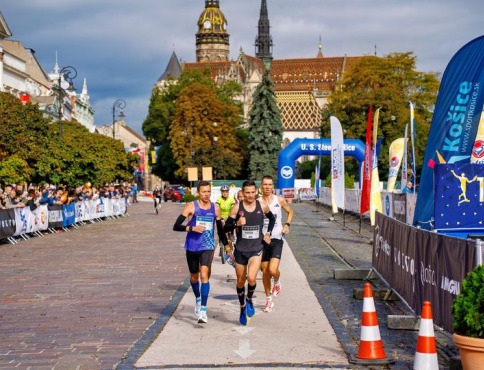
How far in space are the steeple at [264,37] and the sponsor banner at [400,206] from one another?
486 feet

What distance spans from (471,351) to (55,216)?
26783 millimetres

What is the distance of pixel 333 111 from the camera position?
3428 inches

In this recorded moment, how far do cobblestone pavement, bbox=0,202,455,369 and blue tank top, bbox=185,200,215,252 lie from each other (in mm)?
1022

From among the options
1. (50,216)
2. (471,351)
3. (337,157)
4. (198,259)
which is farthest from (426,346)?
(50,216)

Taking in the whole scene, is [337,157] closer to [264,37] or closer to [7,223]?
[7,223]

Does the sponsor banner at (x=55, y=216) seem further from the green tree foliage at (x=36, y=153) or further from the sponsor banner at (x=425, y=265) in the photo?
the sponsor banner at (x=425, y=265)

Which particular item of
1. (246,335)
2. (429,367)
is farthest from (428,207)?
(429,367)

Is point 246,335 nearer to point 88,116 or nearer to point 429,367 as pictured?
point 429,367

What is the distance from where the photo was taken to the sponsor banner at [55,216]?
31.9 metres

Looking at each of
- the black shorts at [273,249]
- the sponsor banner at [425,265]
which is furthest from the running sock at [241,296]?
the sponsor banner at [425,265]

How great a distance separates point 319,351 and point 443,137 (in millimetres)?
4047

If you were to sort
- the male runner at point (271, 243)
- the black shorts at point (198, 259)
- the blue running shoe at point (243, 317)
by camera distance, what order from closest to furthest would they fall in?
the blue running shoe at point (243, 317), the black shorts at point (198, 259), the male runner at point (271, 243)

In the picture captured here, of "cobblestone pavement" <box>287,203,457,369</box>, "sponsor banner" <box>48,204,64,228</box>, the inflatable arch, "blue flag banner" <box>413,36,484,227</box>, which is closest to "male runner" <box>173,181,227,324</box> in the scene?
"cobblestone pavement" <box>287,203,457,369</box>

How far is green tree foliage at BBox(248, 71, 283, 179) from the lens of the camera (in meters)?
97.8
